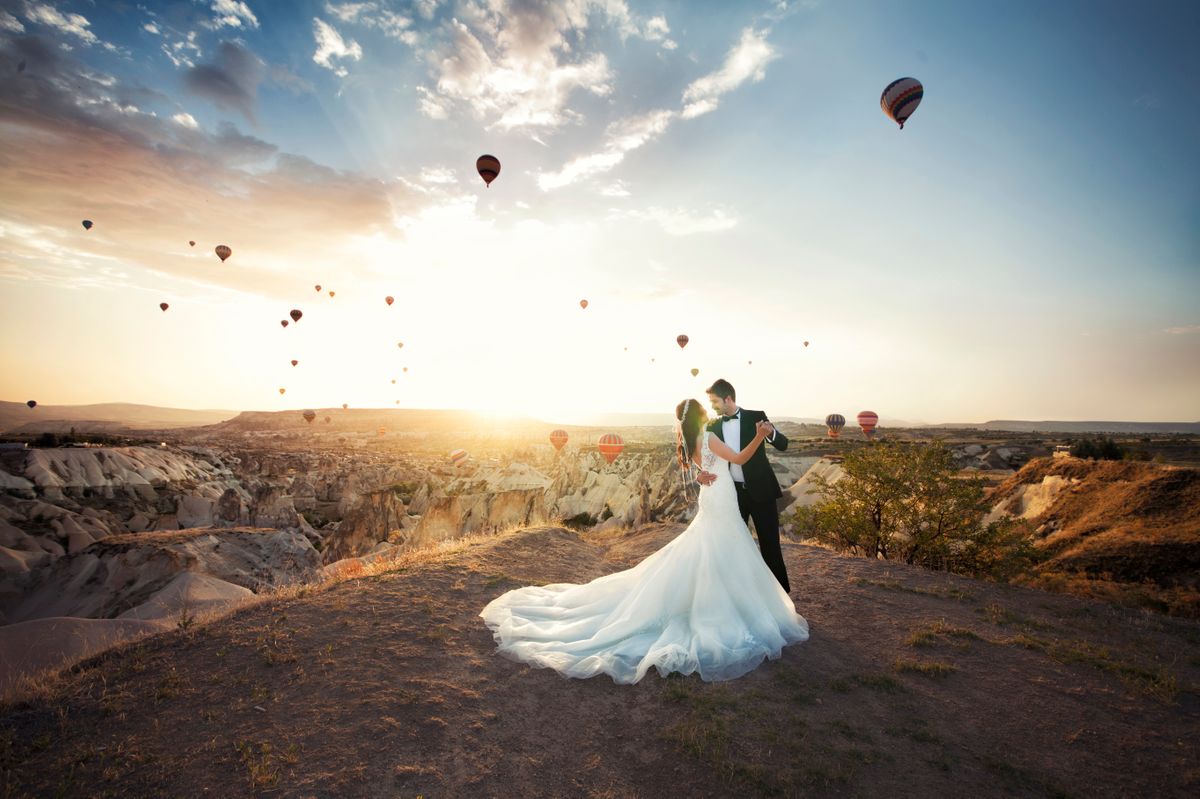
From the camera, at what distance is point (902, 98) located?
21.0 m

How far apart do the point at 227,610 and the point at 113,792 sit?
159 inches

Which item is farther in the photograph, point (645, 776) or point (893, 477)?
point (893, 477)

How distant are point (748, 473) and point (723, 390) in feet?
4.02

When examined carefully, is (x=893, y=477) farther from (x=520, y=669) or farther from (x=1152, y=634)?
(x=520, y=669)

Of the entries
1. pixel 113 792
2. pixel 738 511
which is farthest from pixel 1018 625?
pixel 113 792

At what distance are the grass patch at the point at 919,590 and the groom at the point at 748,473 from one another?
9.28 feet

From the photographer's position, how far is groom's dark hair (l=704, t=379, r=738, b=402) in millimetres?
7008

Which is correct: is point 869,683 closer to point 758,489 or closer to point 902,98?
point 758,489

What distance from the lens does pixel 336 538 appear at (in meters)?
28.7

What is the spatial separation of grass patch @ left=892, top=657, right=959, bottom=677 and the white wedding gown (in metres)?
1.10

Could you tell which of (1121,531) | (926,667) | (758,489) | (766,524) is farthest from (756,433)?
(1121,531)

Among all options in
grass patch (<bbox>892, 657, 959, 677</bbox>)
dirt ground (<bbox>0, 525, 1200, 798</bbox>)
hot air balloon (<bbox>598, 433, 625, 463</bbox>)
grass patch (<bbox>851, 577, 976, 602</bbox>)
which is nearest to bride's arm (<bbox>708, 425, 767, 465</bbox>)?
dirt ground (<bbox>0, 525, 1200, 798</bbox>)

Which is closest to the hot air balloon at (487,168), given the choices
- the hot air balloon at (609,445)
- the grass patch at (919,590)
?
the hot air balloon at (609,445)

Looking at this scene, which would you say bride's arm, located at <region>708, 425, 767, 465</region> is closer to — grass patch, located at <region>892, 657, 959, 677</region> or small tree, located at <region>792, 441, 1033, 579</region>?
grass patch, located at <region>892, 657, 959, 677</region>
